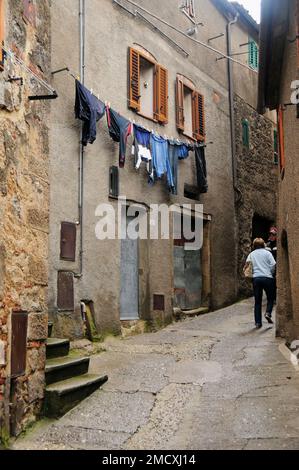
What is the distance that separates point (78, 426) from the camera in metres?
4.77

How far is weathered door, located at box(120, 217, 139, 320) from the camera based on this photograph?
364 inches

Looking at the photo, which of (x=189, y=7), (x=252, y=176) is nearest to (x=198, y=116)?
(x=189, y=7)

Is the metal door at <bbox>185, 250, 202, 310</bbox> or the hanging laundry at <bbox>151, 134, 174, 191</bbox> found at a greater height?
the hanging laundry at <bbox>151, 134, 174, 191</bbox>

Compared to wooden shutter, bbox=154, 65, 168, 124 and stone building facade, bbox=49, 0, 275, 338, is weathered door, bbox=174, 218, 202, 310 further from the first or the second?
wooden shutter, bbox=154, 65, 168, 124

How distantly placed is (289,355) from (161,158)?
15.4 ft

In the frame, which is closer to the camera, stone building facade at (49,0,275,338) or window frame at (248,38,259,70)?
stone building facade at (49,0,275,338)

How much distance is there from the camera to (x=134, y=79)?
32.2ft

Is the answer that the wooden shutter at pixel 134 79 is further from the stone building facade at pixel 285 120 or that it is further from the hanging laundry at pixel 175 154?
the stone building facade at pixel 285 120

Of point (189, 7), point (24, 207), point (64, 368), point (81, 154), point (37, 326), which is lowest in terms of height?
point (64, 368)

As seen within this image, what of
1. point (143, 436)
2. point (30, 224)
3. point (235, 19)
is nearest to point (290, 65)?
point (30, 224)

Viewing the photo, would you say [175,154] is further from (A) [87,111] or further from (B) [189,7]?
(B) [189,7]

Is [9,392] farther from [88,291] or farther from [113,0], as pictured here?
[113,0]

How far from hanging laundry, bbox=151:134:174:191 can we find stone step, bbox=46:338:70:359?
4.57 metres

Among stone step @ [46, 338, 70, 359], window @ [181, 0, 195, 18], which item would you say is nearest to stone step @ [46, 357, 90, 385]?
stone step @ [46, 338, 70, 359]
